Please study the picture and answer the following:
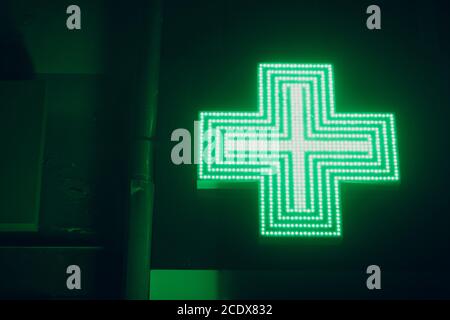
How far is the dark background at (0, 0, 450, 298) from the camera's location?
3064 mm

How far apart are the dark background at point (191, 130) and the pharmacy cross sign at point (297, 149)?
5.9 inches

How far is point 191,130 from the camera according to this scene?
3365 millimetres

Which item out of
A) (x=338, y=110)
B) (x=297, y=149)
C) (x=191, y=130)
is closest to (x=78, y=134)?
(x=191, y=130)

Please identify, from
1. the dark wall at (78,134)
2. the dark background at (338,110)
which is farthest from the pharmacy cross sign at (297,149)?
the dark wall at (78,134)

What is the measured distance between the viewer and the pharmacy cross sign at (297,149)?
108 inches

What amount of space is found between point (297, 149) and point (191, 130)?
87 cm

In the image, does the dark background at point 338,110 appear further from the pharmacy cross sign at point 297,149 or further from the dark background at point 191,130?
the pharmacy cross sign at point 297,149

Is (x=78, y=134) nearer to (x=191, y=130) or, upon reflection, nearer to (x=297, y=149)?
(x=191, y=130)

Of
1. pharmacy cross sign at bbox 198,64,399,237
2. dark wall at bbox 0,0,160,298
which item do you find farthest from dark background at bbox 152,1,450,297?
dark wall at bbox 0,0,160,298

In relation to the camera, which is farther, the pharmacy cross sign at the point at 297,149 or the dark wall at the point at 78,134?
the dark wall at the point at 78,134

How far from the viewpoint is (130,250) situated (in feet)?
9.52
